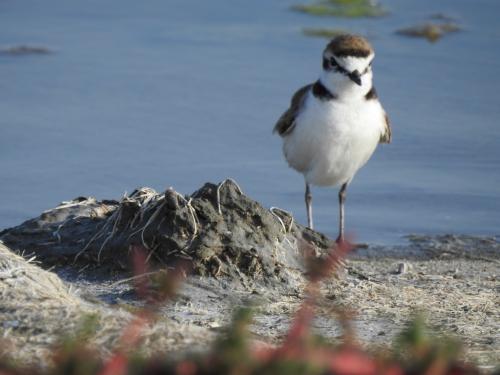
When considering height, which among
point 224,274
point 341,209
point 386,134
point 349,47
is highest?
point 349,47

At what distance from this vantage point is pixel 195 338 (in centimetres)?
472

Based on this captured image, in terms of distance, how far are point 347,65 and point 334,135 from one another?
21.9 inches

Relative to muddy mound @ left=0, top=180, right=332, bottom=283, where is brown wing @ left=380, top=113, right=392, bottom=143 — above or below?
above

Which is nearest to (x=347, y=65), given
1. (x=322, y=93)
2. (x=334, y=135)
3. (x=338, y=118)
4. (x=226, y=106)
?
(x=322, y=93)

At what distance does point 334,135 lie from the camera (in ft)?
29.7

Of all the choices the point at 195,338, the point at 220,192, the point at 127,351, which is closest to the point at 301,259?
the point at 220,192

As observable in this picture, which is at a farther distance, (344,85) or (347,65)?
(344,85)

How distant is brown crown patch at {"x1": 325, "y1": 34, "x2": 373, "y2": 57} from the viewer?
877cm

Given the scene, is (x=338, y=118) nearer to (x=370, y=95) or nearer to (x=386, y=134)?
(x=370, y=95)

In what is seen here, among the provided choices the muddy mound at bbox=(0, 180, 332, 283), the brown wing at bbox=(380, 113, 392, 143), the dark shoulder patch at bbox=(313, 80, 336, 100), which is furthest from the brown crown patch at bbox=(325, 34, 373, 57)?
the muddy mound at bbox=(0, 180, 332, 283)

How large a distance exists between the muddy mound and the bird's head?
5.82 feet

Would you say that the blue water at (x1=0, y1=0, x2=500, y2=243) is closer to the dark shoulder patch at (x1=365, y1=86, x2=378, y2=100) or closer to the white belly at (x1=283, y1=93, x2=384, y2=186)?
the white belly at (x1=283, y1=93, x2=384, y2=186)

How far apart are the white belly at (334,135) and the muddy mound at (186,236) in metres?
1.71

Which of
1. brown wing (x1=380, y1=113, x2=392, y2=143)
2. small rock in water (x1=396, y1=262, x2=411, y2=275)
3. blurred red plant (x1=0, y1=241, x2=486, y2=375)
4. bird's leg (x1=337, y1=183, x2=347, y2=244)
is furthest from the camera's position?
brown wing (x1=380, y1=113, x2=392, y2=143)
